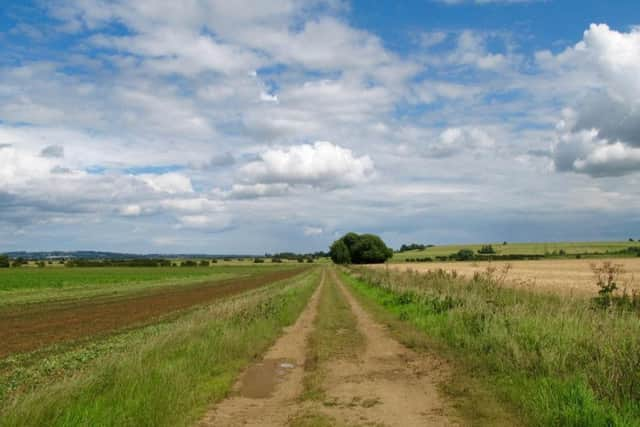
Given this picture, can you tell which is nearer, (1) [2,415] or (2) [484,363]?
(1) [2,415]

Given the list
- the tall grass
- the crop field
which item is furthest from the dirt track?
the crop field

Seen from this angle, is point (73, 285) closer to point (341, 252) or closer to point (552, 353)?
point (552, 353)

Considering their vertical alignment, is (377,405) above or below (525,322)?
below

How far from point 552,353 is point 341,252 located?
16204cm

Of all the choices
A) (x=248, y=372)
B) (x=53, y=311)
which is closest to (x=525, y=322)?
(x=248, y=372)

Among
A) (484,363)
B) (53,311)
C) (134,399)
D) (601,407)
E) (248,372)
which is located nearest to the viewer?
(601,407)

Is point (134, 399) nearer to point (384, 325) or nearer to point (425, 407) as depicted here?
point (425, 407)

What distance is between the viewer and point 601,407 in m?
7.45

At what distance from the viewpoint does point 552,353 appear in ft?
33.0

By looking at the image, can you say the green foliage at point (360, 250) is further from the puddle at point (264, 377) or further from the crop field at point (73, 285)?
the puddle at point (264, 377)

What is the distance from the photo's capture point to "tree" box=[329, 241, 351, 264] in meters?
170

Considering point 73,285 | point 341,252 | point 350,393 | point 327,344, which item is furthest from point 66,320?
point 341,252

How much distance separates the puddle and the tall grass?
14.2 ft

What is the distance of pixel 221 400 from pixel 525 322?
25.4 ft
